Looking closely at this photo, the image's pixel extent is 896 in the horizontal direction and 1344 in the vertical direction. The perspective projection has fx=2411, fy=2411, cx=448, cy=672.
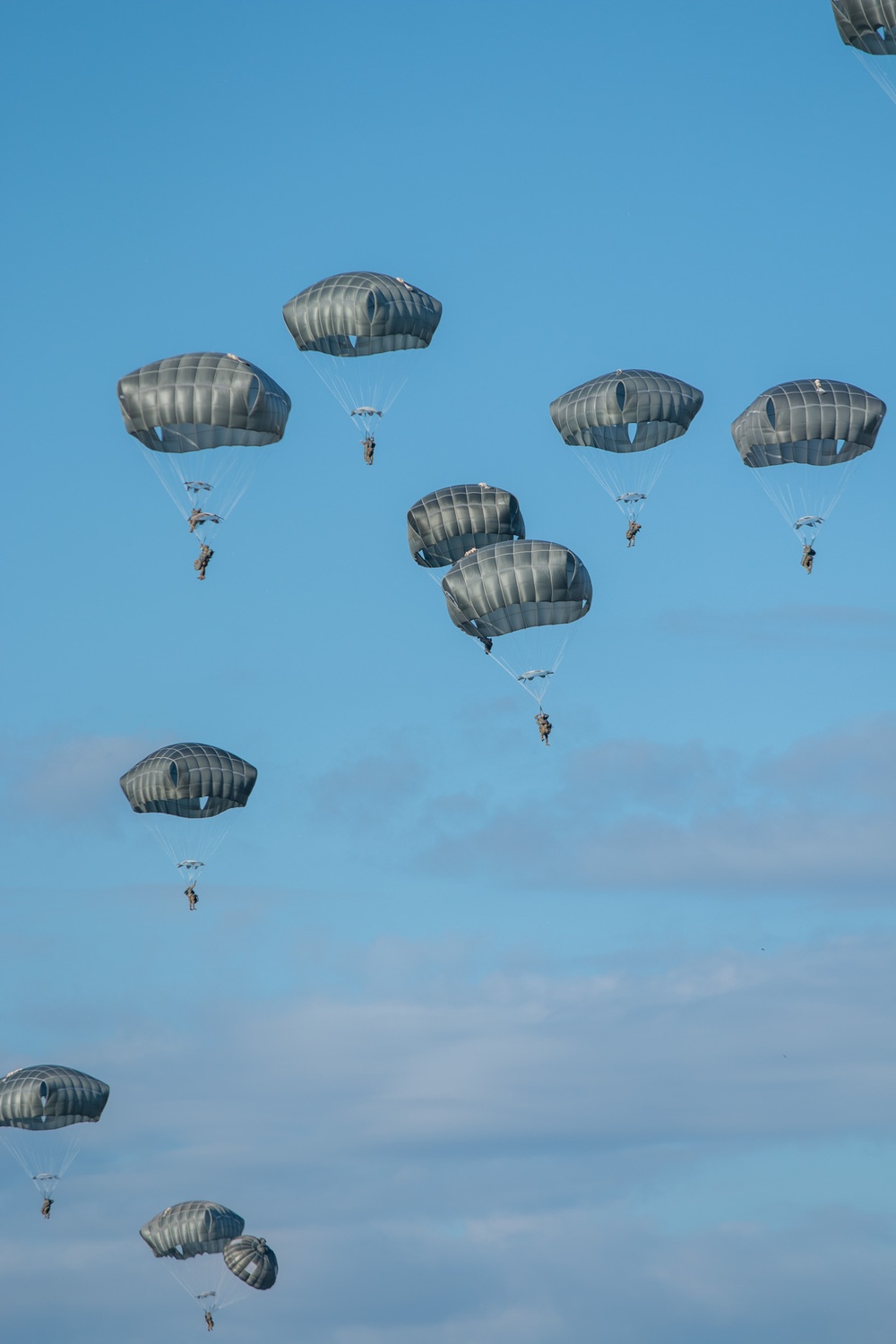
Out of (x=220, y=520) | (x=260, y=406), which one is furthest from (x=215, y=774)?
→ (x=260, y=406)

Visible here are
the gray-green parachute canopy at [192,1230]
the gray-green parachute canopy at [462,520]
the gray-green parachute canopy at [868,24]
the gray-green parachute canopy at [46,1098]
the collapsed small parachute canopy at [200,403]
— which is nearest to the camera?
the gray-green parachute canopy at [868,24]

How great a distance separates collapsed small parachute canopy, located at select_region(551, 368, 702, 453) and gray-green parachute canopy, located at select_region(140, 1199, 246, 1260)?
36317mm

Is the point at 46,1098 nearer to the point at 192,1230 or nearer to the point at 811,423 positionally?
the point at 192,1230

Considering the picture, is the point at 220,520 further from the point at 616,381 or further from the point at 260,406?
the point at 616,381

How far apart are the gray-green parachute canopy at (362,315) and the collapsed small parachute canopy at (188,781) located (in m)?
15.3

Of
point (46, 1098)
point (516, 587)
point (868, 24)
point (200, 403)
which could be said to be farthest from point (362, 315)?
point (46, 1098)

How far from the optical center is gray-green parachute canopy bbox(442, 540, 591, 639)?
7850cm

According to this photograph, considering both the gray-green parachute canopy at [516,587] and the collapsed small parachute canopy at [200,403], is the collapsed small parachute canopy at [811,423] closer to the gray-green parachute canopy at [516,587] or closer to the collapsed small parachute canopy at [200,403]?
the gray-green parachute canopy at [516,587]

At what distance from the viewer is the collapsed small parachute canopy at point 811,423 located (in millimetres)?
80375

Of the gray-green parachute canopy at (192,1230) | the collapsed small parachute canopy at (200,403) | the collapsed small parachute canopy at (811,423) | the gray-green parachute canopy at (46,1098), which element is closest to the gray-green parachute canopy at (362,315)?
the collapsed small parachute canopy at (200,403)

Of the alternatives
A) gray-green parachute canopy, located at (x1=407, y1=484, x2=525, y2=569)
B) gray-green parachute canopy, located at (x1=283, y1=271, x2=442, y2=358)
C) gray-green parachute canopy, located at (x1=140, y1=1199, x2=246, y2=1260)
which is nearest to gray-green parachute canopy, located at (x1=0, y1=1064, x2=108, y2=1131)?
gray-green parachute canopy, located at (x1=140, y1=1199, x2=246, y2=1260)

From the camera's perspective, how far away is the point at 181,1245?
98875 millimetres

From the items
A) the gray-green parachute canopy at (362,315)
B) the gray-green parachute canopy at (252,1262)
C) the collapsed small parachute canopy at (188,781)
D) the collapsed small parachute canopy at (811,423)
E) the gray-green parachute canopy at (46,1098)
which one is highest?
the gray-green parachute canopy at (362,315)

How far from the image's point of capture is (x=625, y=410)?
82.4 m
